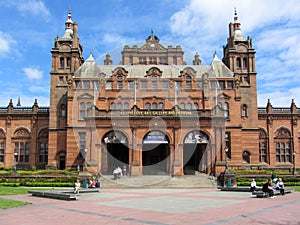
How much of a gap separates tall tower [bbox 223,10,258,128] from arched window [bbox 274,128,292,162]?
7445 millimetres

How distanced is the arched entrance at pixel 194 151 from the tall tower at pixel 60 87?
70.7 feet

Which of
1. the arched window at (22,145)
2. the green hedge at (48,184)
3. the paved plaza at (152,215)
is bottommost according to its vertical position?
the green hedge at (48,184)

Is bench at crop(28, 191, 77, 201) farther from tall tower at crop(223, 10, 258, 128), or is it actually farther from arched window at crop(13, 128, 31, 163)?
tall tower at crop(223, 10, 258, 128)

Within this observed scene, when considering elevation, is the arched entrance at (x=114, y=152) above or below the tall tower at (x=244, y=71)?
below

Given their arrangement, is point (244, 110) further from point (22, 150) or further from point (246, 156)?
point (22, 150)

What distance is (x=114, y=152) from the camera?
51.8 meters

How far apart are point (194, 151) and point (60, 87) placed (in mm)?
26416

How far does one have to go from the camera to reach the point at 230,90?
5731cm

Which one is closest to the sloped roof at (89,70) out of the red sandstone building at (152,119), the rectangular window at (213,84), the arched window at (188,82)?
the red sandstone building at (152,119)

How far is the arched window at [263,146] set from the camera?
6228 centimetres

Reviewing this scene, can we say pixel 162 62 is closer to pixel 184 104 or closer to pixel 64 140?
pixel 184 104

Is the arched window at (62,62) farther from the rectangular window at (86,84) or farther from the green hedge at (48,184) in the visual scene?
the green hedge at (48,184)

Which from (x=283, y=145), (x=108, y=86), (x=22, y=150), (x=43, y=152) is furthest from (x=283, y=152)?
(x=22, y=150)

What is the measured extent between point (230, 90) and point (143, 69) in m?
15.7
